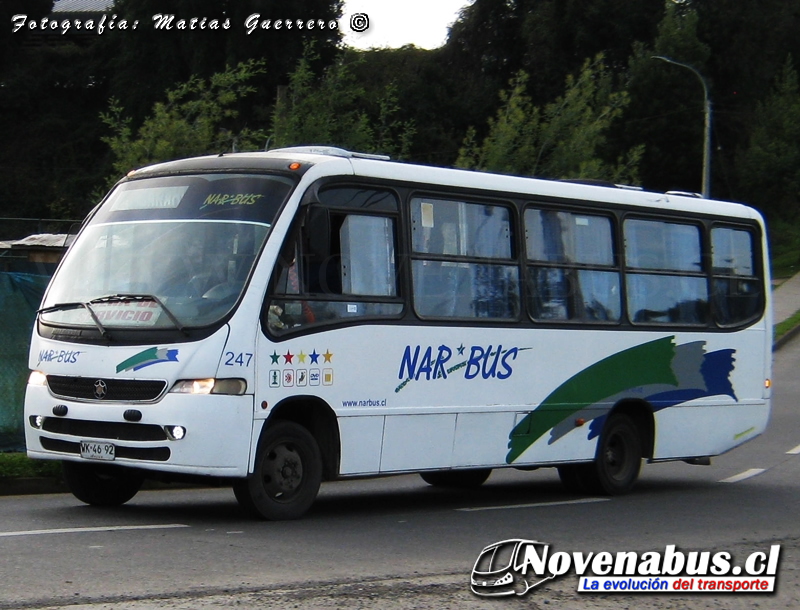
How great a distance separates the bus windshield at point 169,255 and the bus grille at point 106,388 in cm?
42

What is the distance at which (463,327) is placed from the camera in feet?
38.3

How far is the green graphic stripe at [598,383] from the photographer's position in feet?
40.5

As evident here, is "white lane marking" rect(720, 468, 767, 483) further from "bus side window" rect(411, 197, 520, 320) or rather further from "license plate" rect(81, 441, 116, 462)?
"license plate" rect(81, 441, 116, 462)

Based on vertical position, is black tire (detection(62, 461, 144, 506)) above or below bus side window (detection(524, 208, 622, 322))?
below

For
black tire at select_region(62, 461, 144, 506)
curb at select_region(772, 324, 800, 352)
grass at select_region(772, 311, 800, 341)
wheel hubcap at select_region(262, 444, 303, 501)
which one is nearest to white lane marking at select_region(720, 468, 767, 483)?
wheel hubcap at select_region(262, 444, 303, 501)

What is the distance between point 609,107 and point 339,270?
19381mm

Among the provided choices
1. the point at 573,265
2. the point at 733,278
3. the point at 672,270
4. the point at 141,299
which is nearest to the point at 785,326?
the point at 733,278

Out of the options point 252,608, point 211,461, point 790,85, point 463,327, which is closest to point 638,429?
point 463,327

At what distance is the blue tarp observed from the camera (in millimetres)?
13852

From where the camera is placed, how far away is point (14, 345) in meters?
14.1

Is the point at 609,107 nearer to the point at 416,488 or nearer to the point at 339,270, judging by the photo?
the point at 416,488

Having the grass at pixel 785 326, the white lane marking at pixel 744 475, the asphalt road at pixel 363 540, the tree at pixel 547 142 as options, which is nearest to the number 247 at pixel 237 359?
the asphalt road at pixel 363 540

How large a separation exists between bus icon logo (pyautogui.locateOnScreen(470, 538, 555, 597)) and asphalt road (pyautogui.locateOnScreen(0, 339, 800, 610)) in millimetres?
95

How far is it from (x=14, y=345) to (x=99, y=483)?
390cm
